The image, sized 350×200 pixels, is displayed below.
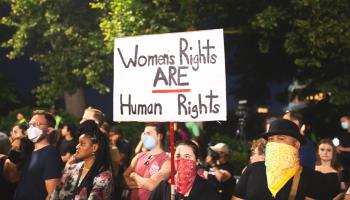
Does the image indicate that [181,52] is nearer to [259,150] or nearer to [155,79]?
[155,79]

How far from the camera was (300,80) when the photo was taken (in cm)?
1986

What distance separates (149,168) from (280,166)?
1969mm

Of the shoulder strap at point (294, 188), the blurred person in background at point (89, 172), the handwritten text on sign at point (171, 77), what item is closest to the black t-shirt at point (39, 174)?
the blurred person in background at point (89, 172)

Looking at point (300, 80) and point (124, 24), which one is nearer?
point (124, 24)

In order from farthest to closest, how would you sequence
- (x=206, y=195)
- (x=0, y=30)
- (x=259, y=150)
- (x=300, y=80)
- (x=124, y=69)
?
1. (x=0, y=30)
2. (x=300, y=80)
3. (x=259, y=150)
4. (x=124, y=69)
5. (x=206, y=195)

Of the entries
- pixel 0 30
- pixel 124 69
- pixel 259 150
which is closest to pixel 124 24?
pixel 259 150

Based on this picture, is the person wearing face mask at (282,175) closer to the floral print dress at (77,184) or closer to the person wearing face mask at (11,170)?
the floral print dress at (77,184)

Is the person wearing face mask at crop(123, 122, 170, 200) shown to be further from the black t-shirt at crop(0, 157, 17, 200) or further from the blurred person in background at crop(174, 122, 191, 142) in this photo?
the blurred person in background at crop(174, 122, 191, 142)

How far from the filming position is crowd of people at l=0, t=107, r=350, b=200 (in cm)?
471

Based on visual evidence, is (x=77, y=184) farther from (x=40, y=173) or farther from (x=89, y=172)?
(x=40, y=173)

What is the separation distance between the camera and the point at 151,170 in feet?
20.7

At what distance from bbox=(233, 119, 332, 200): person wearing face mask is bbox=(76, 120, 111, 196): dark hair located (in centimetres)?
125

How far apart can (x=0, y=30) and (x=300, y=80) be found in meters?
13.6

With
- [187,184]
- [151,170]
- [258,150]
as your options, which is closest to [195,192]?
[187,184]
